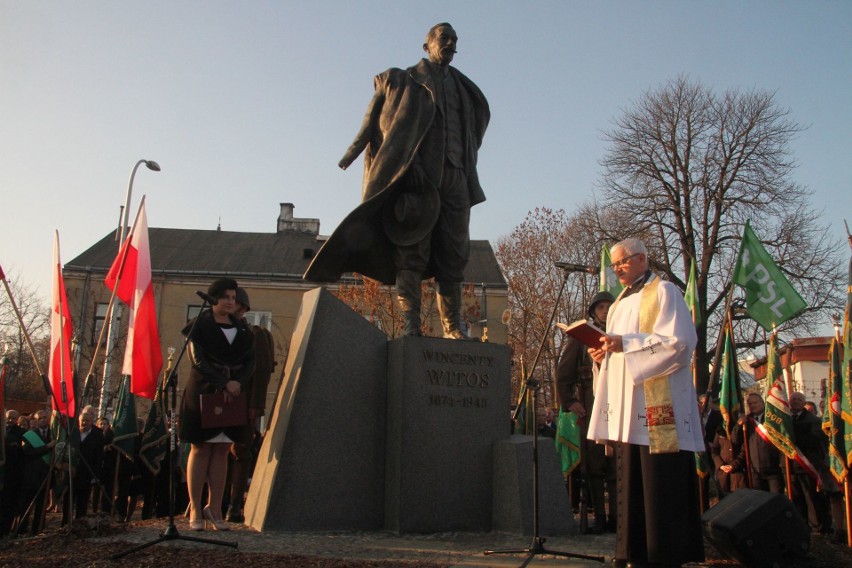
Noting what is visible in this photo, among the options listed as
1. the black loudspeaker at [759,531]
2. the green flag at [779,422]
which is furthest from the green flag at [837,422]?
the black loudspeaker at [759,531]

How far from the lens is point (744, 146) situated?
26.0 metres

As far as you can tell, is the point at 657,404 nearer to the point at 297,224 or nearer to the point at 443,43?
the point at 443,43

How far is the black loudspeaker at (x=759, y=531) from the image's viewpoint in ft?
16.0

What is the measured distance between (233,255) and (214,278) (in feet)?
8.66

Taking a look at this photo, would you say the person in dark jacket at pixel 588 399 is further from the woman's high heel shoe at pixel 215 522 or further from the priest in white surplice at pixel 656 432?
the woman's high heel shoe at pixel 215 522

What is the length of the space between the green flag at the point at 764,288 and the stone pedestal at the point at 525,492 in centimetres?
692

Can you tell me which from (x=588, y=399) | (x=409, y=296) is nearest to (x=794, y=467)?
(x=588, y=399)

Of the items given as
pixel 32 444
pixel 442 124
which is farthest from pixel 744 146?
pixel 32 444

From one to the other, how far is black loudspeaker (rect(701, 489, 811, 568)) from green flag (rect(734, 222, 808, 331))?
7.28 m

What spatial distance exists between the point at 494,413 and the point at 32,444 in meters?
6.88

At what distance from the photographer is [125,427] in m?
10.9

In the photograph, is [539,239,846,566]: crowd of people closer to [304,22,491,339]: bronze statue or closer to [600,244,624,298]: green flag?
[304,22,491,339]: bronze statue

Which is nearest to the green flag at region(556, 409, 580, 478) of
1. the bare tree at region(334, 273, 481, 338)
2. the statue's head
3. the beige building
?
the statue's head

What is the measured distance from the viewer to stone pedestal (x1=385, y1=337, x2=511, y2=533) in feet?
19.8
